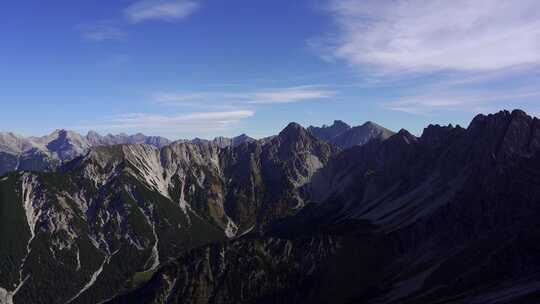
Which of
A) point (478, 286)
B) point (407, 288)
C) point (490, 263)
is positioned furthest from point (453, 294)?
point (407, 288)

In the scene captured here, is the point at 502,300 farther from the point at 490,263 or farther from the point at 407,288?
the point at 407,288

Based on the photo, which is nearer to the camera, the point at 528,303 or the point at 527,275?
the point at 528,303

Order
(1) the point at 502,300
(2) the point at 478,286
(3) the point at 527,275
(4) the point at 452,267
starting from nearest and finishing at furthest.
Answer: (1) the point at 502,300 < (3) the point at 527,275 < (2) the point at 478,286 < (4) the point at 452,267

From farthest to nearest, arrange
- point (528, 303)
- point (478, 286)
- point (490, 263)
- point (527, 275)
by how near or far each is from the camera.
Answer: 1. point (490, 263)
2. point (478, 286)
3. point (527, 275)
4. point (528, 303)

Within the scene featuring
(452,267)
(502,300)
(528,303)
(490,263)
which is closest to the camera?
(528,303)

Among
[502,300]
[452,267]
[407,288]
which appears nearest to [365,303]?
[407,288]

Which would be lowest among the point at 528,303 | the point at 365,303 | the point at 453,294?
the point at 365,303

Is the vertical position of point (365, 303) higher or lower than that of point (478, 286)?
lower

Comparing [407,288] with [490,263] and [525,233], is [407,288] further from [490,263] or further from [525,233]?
[525,233]

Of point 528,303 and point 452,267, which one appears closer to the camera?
point 528,303
